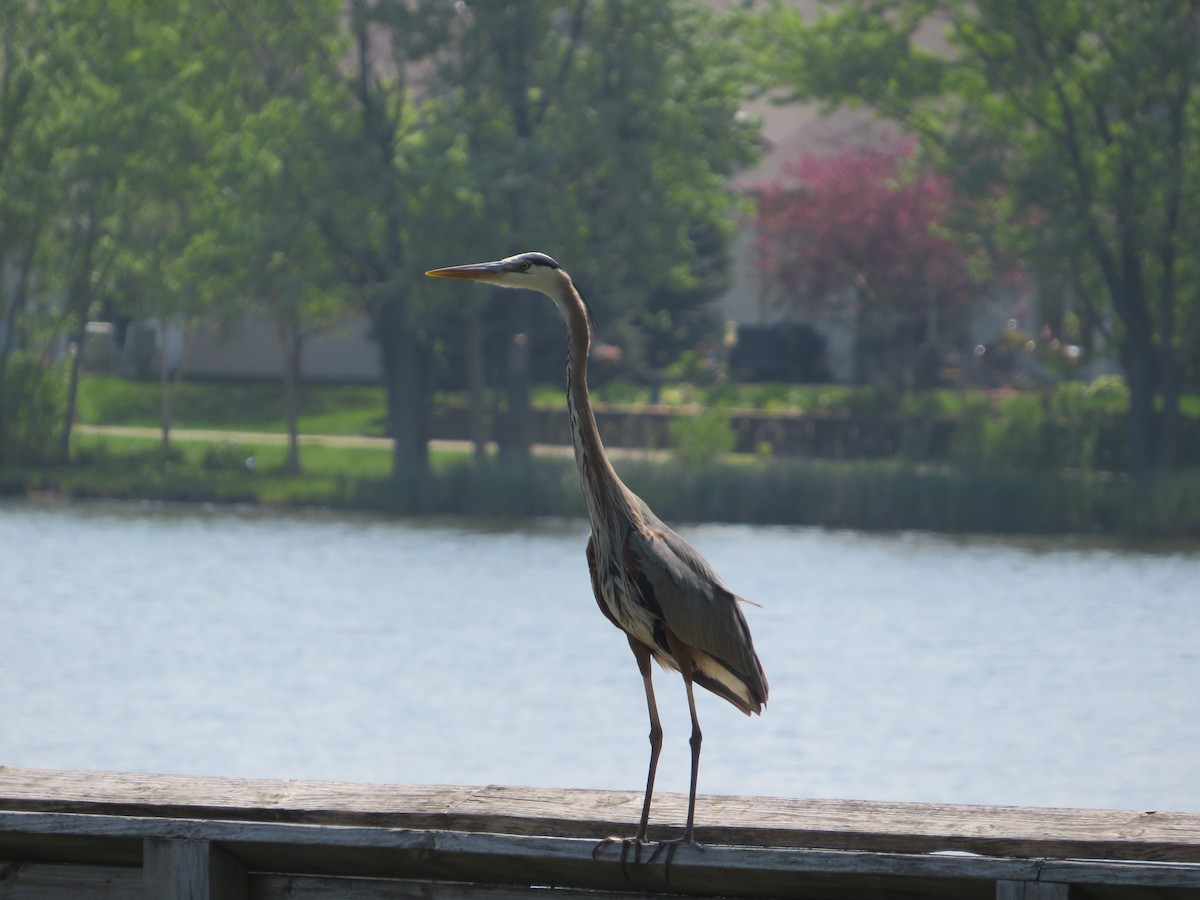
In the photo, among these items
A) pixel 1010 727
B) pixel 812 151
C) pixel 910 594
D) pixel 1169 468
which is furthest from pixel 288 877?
pixel 812 151

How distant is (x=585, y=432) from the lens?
519 cm

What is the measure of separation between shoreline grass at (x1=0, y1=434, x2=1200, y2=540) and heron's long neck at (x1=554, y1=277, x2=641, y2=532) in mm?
26234

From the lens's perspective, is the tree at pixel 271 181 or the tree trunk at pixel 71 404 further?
the tree trunk at pixel 71 404

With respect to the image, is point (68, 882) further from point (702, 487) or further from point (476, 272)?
point (702, 487)

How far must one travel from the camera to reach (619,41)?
36.5 m

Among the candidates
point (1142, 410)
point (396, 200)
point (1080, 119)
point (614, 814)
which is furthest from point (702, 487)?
point (614, 814)

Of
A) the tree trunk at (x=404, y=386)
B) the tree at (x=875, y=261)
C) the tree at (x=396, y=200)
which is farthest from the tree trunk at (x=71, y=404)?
the tree at (x=875, y=261)

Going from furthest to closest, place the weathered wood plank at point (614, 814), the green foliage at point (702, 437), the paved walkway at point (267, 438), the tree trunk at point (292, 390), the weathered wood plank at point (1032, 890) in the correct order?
1. the paved walkway at point (267, 438)
2. the tree trunk at point (292, 390)
3. the green foliage at point (702, 437)
4. the weathered wood plank at point (614, 814)
5. the weathered wood plank at point (1032, 890)

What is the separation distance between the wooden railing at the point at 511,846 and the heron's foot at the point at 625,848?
0.01 meters

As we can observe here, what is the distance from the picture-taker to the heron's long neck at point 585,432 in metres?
5.20

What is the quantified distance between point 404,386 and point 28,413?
6.75 m

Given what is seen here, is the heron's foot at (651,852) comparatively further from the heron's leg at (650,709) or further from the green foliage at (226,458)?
the green foliage at (226,458)

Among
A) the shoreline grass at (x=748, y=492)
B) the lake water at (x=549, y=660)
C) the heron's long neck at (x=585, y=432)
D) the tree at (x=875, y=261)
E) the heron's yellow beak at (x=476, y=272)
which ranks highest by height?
the tree at (x=875, y=261)

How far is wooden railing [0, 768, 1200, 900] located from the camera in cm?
425
